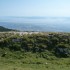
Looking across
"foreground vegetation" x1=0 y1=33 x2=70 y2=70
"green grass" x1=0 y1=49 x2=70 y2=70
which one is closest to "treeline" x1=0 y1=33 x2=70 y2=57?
"foreground vegetation" x1=0 y1=33 x2=70 y2=70

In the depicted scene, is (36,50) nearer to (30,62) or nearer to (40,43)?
(40,43)

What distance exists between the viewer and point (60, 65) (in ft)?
105

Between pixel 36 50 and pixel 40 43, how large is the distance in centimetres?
291

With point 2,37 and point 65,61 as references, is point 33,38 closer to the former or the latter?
point 2,37

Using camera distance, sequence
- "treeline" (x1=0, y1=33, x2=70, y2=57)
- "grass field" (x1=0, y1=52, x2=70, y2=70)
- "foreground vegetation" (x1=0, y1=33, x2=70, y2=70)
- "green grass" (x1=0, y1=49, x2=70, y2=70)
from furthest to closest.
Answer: "treeline" (x1=0, y1=33, x2=70, y2=57)
"foreground vegetation" (x1=0, y1=33, x2=70, y2=70)
"green grass" (x1=0, y1=49, x2=70, y2=70)
"grass field" (x1=0, y1=52, x2=70, y2=70)

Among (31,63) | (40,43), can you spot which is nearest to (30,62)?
(31,63)

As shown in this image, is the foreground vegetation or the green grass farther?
the foreground vegetation

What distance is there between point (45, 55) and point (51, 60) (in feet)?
7.86

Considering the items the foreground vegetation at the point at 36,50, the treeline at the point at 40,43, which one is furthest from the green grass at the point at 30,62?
the treeline at the point at 40,43

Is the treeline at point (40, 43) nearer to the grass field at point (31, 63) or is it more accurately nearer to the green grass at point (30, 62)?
the green grass at point (30, 62)

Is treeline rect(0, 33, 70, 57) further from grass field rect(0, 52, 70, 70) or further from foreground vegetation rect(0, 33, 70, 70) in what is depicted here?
grass field rect(0, 52, 70, 70)

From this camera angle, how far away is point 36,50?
4091 centimetres

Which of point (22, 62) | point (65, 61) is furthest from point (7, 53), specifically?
point (65, 61)

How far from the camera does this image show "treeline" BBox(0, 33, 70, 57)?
134 ft
